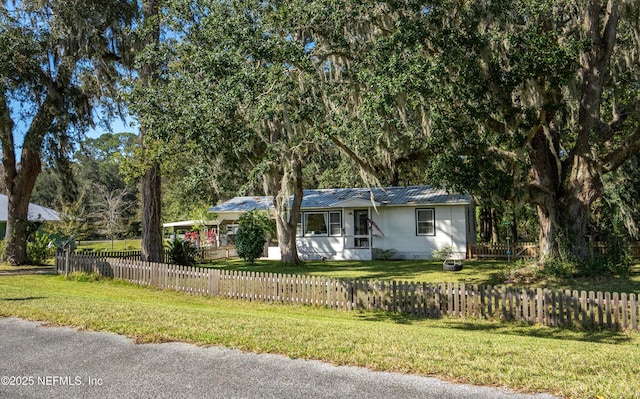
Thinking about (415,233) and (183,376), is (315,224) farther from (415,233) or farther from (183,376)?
(183,376)

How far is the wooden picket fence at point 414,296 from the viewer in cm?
924

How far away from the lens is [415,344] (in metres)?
6.06

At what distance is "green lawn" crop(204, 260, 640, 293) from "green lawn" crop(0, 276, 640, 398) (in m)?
4.77

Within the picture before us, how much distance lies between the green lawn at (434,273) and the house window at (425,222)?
202 cm

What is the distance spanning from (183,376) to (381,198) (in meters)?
20.0

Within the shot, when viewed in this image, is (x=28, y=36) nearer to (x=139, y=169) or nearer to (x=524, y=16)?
(x=139, y=169)

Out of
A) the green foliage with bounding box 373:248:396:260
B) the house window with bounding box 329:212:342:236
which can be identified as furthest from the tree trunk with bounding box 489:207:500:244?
the house window with bounding box 329:212:342:236

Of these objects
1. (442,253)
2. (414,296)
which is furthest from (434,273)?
(414,296)

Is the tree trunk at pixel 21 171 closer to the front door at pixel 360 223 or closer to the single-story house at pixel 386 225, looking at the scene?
the single-story house at pixel 386 225

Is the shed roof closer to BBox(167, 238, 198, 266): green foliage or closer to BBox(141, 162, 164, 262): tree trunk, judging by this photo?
BBox(167, 238, 198, 266): green foliage

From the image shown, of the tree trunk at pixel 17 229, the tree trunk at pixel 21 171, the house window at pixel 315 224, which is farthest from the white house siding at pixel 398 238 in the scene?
the tree trunk at pixel 21 171

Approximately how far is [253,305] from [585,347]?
7.64m

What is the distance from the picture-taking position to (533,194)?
571 inches

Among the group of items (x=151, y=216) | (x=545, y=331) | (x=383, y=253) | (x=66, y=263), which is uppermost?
(x=151, y=216)
